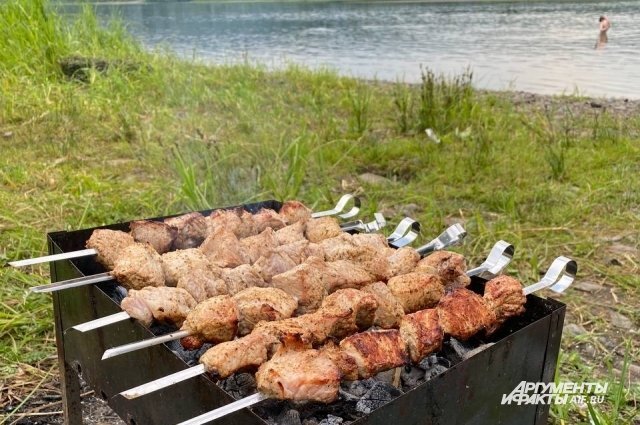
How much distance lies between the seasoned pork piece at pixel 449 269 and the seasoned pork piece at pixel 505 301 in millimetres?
205

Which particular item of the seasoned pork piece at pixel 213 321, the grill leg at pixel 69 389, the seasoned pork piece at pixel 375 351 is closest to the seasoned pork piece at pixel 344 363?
the seasoned pork piece at pixel 375 351

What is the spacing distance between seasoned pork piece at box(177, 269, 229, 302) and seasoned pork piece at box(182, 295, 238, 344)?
0.62 ft

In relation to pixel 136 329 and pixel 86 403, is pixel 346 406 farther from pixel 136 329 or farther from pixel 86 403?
pixel 86 403

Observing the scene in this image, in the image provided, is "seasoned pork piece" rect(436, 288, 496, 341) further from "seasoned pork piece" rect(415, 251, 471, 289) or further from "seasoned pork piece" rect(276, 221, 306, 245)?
"seasoned pork piece" rect(276, 221, 306, 245)

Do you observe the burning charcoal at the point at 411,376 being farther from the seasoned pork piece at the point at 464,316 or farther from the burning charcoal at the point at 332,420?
the burning charcoal at the point at 332,420

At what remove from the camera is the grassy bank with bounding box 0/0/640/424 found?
121 inches

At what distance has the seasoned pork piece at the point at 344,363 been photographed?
148 cm

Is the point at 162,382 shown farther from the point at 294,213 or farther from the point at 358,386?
the point at 294,213

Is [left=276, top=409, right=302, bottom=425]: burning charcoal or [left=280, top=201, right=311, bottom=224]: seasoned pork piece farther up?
[left=280, top=201, right=311, bottom=224]: seasoned pork piece

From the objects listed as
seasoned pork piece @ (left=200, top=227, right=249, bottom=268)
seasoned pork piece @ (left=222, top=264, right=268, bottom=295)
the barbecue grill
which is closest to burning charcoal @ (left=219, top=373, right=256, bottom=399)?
the barbecue grill

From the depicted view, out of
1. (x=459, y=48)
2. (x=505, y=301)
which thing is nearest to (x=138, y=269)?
(x=505, y=301)

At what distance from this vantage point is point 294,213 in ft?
8.04

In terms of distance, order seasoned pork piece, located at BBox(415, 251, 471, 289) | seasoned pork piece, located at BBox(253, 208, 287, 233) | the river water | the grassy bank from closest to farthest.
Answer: seasoned pork piece, located at BBox(415, 251, 471, 289), seasoned pork piece, located at BBox(253, 208, 287, 233), the grassy bank, the river water

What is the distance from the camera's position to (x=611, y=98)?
10.0m
